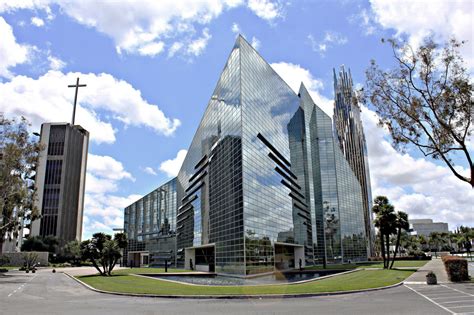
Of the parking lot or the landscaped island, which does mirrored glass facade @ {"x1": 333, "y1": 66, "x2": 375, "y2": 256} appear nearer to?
the landscaped island

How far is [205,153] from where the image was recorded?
208 ft

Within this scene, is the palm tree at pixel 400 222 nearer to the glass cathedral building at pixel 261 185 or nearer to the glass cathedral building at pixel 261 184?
the glass cathedral building at pixel 261 184

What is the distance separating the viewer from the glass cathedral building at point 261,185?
4475cm

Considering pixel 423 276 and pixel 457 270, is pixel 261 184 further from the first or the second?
pixel 457 270

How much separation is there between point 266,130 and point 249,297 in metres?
35.3

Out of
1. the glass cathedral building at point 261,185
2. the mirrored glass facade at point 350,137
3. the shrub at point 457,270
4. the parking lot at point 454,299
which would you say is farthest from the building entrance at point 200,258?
the mirrored glass facade at point 350,137

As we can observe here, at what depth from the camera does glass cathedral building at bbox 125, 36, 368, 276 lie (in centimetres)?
4475

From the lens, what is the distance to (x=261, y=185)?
48375 mm

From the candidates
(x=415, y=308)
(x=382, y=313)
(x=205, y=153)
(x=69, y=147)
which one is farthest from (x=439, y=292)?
(x=69, y=147)

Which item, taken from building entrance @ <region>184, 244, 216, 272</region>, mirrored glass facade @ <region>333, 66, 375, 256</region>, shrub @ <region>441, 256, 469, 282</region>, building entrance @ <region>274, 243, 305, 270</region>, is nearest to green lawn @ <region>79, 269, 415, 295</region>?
shrub @ <region>441, 256, 469, 282</region>

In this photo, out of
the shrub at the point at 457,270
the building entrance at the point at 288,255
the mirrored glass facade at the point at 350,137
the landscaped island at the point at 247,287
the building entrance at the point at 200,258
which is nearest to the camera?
the landscaped island at the point at 247,287

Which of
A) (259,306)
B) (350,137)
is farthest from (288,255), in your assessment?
(350,137)

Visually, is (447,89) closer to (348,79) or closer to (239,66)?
(239,66)

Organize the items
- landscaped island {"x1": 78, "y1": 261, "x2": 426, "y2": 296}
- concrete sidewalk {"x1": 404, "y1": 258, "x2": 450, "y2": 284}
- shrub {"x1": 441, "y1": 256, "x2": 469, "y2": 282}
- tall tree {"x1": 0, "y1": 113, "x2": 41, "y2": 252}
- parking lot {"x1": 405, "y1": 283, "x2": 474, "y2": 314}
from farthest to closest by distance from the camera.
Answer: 1. tall tree {"x1": 0, "y1": 113, "x2": 41, "y2": 252}
2. concrete sidewalk {"x1": 404, "y1": 258, "x2": 450, "y2": 284}
3. shrub {"x1": 441, "y1": 256, "x2": 469, "y2": 282}
4. landscaped island {"x1": 78, "y1": 261, "x2": 426, "y2": 296}
5. parking lot {"x1": 405, "y1": 283, "x2": 474, "y2": 314}
